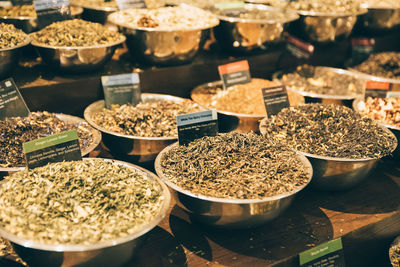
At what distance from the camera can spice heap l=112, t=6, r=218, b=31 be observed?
261 cm

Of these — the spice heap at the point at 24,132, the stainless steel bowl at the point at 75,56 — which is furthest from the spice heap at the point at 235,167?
the stainless steel bowl at the point at 75,56

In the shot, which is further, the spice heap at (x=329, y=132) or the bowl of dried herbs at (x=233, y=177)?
the spice heap at (x=329, y=132)

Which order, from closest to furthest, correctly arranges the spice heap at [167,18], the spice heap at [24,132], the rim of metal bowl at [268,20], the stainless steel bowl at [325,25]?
the spice heap at [24,132] < the spice heap at [167,18] < the rim of metal bowl at [268,20] < the stainless steel bowl at [325,25]

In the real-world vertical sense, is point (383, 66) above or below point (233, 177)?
above

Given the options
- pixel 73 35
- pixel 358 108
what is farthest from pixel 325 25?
pixel 73 35

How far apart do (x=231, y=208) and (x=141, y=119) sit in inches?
35.1

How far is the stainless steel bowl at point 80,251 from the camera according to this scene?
125 centimetres

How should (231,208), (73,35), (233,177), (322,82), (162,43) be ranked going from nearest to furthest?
1. (231,208)
2. (233,177)
3. (73,35)
4. (162,43)
5. (322,82)

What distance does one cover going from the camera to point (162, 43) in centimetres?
252

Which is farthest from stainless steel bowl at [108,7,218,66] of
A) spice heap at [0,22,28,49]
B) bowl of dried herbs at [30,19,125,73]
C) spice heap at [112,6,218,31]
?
spice heap at [0,22,28,49]

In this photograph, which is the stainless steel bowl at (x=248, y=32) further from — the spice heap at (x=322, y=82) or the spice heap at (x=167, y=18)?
the spice heap at (x=322, y=82)

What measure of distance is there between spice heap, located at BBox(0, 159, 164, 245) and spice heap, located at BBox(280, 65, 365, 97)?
5.61ft

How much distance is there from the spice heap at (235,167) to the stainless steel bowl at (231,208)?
0.03 meters

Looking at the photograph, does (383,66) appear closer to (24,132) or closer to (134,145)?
(134,145)
